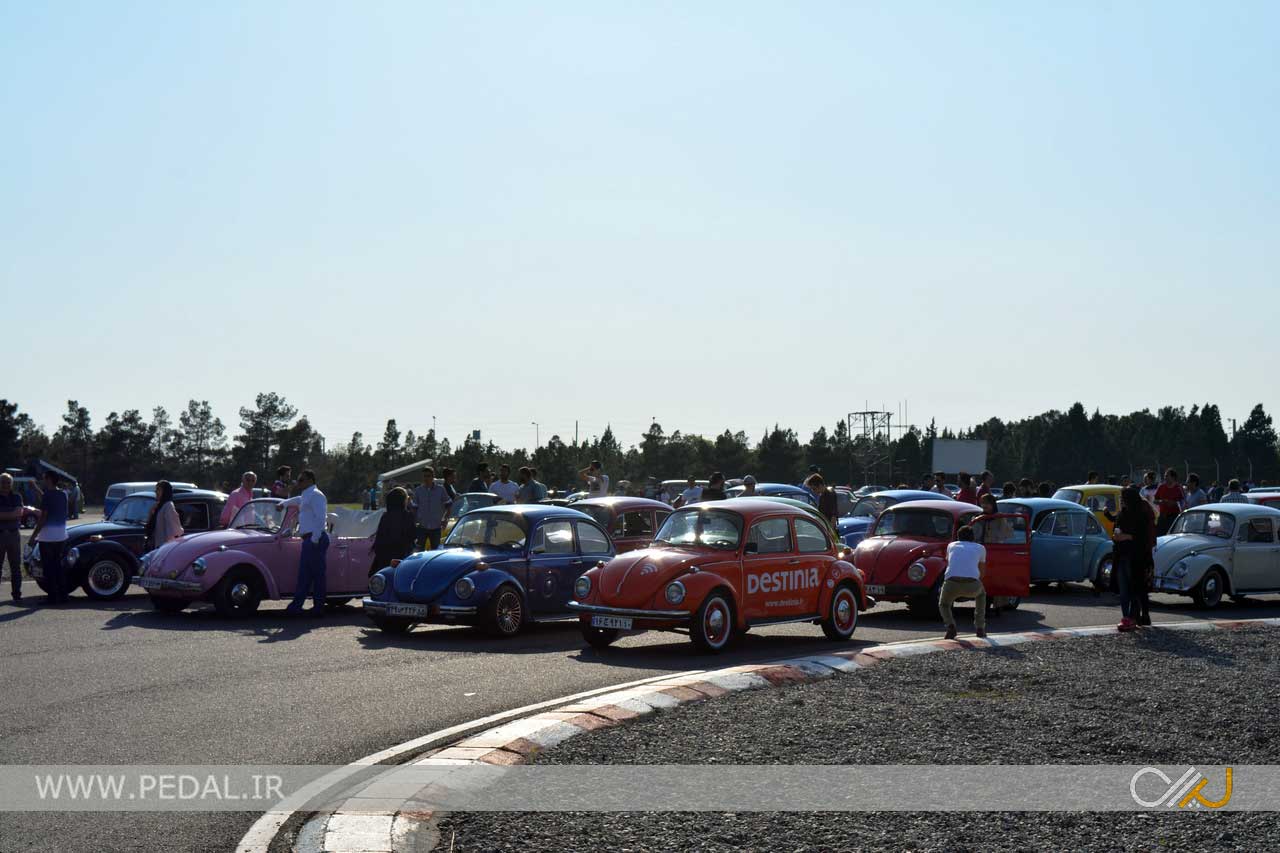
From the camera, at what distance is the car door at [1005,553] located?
17.5m

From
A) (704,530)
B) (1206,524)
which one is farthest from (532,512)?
(1206,524)

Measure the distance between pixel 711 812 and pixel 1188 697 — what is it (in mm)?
5439

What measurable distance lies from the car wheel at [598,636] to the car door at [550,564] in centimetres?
149

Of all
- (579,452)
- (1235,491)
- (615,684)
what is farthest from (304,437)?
(615,684)

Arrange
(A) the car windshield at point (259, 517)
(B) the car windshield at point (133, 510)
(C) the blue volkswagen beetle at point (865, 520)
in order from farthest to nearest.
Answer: (C) the blue volkswagen beetle at point (865, 520), (B) the car windshield at point (133, 510), (A) the car windshield at point (259, 517)

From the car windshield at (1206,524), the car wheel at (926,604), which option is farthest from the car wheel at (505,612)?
the car windshield at (1206,524)

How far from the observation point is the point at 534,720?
8.53m

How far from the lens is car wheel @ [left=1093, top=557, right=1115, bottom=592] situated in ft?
70.1

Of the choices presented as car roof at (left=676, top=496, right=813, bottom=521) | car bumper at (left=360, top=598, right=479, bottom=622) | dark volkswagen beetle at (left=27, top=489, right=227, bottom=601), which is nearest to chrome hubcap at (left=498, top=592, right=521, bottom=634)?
car bumper at (left=360, top=598, right=479, bottom=622)

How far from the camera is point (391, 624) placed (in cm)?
1503

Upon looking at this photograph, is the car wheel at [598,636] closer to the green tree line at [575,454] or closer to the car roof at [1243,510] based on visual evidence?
the car roof at [1243,510]

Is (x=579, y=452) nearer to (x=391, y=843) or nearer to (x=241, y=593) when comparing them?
(x=241, y=593)

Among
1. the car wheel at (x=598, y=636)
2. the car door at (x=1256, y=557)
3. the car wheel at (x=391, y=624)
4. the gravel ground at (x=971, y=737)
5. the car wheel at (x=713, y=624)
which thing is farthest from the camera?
the car door at (x=1256, y=557)

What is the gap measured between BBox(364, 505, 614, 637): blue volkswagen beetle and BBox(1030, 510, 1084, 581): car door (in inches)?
336
